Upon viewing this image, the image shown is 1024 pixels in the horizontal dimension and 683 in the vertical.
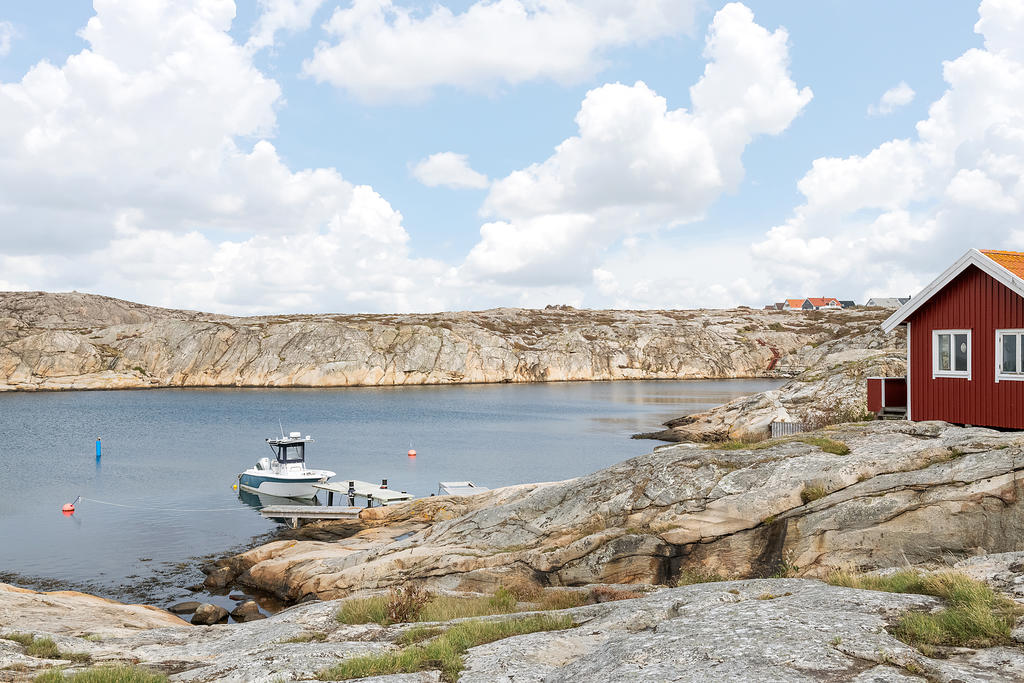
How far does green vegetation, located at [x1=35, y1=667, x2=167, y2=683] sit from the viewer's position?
941cm

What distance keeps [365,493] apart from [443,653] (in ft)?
100

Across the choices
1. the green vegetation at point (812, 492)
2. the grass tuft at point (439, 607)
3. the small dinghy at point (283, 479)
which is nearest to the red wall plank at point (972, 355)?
the green vegetation at point (812, 492)

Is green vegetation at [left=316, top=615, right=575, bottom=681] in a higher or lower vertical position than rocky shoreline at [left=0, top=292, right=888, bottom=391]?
lower

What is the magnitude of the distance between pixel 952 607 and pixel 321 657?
28.0 ft

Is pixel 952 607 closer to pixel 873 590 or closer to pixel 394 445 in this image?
pixel 873 590

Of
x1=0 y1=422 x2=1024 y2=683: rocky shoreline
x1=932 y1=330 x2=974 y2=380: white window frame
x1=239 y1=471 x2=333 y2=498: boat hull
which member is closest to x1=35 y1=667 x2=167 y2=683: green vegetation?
x1=0 y1=422 x2=1024 y2=683: rocky shoreline

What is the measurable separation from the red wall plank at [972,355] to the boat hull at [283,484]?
3254 centimetres

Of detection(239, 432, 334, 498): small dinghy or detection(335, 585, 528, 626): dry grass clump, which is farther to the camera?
detection(239, 432, 334, 498): small dinghy

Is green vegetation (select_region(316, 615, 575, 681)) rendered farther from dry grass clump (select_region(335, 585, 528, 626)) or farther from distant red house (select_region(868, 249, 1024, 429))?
distant red house (select_region(868, 249, 1024, 429))

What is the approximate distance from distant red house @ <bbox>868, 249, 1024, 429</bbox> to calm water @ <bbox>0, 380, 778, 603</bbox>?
88.1ft

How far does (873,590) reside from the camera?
1033 cm

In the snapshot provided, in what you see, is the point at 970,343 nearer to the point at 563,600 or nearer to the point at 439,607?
the point at 563,600

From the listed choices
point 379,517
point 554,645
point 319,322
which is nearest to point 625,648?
point 554,645

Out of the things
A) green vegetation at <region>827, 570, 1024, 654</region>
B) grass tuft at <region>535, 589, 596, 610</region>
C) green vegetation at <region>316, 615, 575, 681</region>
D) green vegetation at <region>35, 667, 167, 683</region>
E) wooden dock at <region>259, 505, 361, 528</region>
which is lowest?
wooden dock at <region>259, 505, 361, 528</region>
